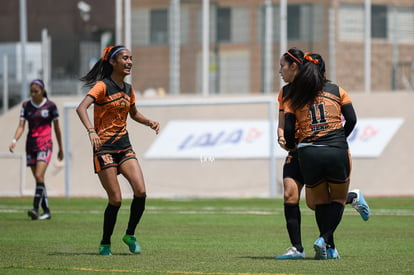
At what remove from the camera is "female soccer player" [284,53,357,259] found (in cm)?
1004

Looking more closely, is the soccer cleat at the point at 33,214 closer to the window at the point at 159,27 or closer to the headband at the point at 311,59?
the headband at the point at 311,59

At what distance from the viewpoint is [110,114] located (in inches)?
435

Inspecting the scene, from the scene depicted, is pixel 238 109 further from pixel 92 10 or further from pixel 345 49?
pixel 92 10

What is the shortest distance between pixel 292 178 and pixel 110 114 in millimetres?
2101

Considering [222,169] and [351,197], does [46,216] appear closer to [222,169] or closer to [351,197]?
[351,197]

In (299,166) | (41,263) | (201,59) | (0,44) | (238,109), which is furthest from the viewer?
(0,44)

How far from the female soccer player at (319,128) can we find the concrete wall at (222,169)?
14411 mm

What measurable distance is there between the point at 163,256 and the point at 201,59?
59.3 feet

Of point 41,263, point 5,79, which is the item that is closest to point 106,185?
point 41,263

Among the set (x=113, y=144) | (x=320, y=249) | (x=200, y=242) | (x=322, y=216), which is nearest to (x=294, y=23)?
(x=200, y=242)

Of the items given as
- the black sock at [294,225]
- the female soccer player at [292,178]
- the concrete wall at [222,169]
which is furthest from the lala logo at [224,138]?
the black sock at [294,225]

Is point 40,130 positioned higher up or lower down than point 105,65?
lower down

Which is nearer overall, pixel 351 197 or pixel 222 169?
pixel 351 197

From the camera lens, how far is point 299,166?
10516 mm
